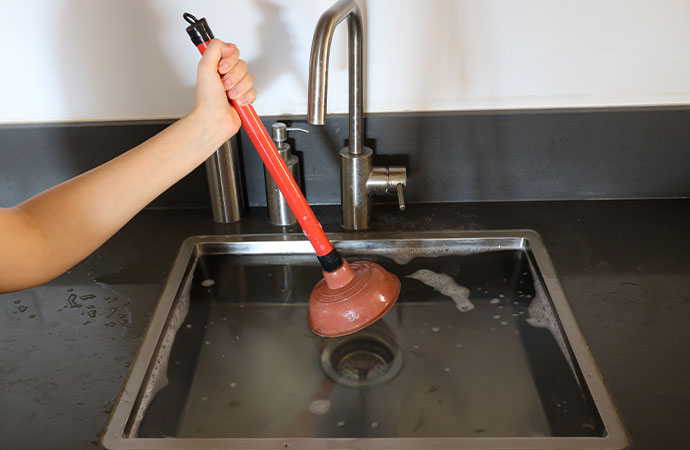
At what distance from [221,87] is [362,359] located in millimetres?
431

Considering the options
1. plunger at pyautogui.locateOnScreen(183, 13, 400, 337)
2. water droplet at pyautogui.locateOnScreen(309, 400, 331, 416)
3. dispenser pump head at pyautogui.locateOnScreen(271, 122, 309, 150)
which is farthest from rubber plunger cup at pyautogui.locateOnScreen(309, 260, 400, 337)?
dispenser pump head at pyautogui.locateOnScreen(271, 122, 309, 150)

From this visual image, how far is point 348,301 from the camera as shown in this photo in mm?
877

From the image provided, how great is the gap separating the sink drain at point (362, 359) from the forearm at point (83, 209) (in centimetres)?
34

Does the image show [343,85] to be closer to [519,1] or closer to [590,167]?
[519,1]

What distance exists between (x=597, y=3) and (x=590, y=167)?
0.28 m

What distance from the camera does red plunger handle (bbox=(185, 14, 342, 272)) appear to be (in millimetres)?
820

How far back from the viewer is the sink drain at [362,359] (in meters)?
0.84

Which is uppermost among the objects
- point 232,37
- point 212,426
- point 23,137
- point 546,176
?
point 232,37

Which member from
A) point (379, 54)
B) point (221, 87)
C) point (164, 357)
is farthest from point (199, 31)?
point (164, 357)

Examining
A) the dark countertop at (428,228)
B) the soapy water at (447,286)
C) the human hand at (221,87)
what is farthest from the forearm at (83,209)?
the soapy water at (447,286)

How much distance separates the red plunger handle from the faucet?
3.5 inches

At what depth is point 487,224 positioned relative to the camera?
3.44 feet

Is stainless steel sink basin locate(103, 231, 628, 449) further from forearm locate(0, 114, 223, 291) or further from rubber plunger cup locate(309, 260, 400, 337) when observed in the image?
forearm locate(0, 114, 223, 291)

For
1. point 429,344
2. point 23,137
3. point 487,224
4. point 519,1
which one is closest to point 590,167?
point 487,224
